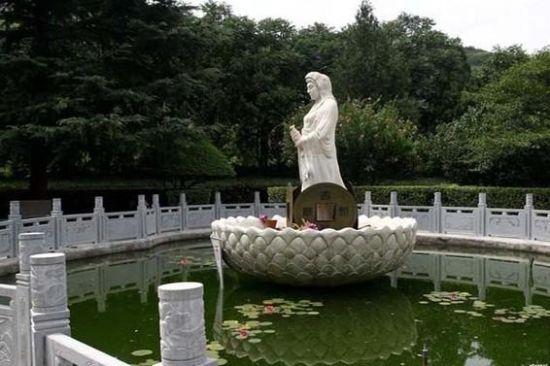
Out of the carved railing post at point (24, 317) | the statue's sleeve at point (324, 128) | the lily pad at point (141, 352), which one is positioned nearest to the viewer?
the carved railing post at point (24, 317)

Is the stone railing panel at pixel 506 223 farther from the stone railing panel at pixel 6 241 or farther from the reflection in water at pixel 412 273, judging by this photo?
the stone railing panel at pixel 6 241

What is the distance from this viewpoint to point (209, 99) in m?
23.3

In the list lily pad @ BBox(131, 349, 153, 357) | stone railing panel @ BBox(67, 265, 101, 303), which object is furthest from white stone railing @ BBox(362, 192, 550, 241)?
lily pad @ BBox(131, 349, 153, 357)

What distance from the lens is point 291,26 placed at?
27.9m

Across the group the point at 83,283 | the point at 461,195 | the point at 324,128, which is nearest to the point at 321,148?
the point at 324,128

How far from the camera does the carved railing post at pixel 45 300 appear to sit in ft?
12.4

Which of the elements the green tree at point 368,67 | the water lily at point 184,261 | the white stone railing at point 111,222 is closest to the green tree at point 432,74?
the green tree at point 368,67

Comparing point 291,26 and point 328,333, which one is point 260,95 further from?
point 328,333

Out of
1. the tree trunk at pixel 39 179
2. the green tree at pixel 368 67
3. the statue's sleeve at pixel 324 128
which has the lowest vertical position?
the tree trunk at pixel 39 179

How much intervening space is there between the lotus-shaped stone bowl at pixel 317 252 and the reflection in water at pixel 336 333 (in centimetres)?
36

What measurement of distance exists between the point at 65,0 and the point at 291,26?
14.6m

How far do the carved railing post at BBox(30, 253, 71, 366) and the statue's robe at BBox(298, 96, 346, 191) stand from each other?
5696 mm

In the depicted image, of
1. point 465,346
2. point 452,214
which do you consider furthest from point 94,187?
point 465,346

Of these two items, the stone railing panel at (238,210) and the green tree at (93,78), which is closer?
the green tree at (93,78)
